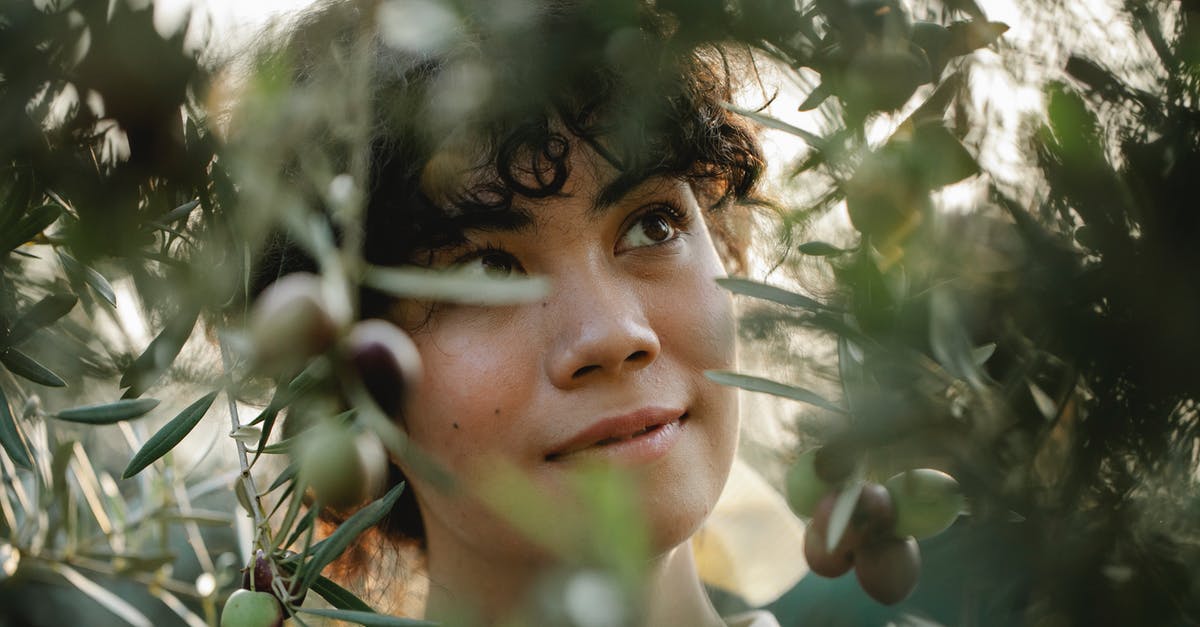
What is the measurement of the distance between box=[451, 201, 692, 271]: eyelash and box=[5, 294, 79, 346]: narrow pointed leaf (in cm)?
37

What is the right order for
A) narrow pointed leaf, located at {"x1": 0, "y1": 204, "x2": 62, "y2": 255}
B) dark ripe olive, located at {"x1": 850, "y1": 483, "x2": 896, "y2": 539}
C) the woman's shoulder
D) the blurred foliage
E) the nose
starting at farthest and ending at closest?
the woman's shoulder, the nose, dark ripe olive, located at {"x1": 850, "y1": 483, "x2": 896, "y2": 539}, narrow pointed leaf, located at {"x1": 0, "y1": 204, "x2": 62, "y2": 255}, the blurred foliage

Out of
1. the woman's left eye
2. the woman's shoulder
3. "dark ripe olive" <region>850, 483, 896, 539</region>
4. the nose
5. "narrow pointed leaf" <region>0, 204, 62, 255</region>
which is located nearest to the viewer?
"narrow pointed leaf" <region>0, 204, 62, 255</region>

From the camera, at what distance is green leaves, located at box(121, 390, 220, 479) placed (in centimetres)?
59

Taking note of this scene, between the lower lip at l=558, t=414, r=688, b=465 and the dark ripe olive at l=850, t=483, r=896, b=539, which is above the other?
the dark ripe olive at l=850, t=483, r=896, b=539

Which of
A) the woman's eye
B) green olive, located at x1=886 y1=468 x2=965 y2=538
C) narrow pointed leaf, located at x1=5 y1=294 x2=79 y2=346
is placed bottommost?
the woman's eye

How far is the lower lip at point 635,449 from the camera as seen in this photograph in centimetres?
89

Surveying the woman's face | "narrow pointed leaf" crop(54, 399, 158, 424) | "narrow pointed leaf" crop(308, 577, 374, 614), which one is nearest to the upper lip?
the woman's face

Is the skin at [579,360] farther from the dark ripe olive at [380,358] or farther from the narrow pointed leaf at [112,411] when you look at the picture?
the narrow pointed leaf at [112,411]

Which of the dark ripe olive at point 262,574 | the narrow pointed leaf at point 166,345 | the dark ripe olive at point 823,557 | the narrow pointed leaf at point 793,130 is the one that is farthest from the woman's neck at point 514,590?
the narrow pointed leaf at point 793,130

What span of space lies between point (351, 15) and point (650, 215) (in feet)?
1.14

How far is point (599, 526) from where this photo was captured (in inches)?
19.6

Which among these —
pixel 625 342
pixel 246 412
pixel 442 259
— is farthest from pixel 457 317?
pixel 246 412

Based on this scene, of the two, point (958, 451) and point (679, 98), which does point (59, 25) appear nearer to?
point (958, 451)

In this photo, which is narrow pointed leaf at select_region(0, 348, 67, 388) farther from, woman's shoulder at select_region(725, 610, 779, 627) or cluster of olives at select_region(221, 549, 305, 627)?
woman's shoulder at select_region(725, 610, 779, 627)
